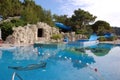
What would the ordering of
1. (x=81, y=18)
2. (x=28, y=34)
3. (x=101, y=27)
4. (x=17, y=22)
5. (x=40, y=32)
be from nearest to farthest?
(x=28, y=34) < (x=17, y=22) < (x=40, y=32) < (x=81, y=18) < (x=101, y=27)

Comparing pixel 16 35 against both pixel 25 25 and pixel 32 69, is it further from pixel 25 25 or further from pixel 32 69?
pixel 32 69

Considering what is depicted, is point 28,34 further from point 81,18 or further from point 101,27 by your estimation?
point 101,27

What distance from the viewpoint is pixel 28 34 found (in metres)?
24.8

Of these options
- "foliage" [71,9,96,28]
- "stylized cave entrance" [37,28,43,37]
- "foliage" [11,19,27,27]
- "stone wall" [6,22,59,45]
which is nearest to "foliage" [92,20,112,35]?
"foliage" [71,9,96,28]

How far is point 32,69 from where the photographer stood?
10484mm

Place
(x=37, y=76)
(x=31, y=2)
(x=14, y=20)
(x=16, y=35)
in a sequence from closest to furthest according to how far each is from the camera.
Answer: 1. (x=37, y=76)
2. (x=16, y=35)
3. (x=14, y=20)
4. (x=31, y=2)

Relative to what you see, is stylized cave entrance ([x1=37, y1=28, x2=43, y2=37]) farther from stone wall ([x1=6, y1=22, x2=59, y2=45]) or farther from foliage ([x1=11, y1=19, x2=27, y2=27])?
foliage ([x1=11, y1=19, x2=27, y2=27])

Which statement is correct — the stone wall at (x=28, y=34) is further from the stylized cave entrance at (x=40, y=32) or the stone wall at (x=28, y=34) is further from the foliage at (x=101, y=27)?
the foliage at (x=101, y=27)

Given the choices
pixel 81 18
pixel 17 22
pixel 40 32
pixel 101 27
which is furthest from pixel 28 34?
pixel 101 27

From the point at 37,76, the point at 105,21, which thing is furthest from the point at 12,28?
the point at 105,21

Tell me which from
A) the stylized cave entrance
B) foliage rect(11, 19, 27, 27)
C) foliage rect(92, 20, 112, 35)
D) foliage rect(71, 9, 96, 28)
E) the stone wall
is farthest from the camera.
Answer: foliage rect(92, 20, 112, 35)

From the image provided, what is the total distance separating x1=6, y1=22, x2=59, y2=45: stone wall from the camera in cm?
2283

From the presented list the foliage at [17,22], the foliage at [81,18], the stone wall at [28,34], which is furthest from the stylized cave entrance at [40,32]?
the foliage at [81,18]

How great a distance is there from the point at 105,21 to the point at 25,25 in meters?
15.5
